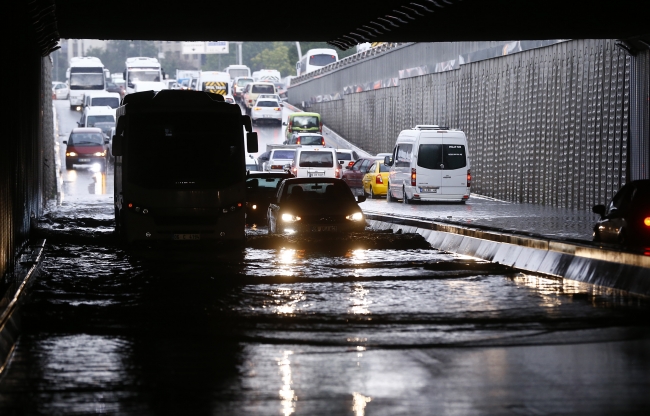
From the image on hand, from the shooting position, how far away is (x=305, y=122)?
72.0m

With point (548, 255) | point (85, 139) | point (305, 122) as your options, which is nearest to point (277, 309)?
point (548, 255)

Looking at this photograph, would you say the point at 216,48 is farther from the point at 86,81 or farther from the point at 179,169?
A: the point at 179,169

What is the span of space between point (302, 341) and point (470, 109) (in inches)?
1435

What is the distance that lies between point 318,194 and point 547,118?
1476 centimetres

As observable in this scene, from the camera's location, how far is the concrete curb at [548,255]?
14.6m

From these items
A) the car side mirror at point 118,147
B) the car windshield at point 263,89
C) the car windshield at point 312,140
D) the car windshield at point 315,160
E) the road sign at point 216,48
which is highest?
the road sign at point 216,48

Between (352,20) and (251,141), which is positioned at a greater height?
(352,20)

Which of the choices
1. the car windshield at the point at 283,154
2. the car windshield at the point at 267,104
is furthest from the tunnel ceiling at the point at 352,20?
the car windshield at the point at 267,104

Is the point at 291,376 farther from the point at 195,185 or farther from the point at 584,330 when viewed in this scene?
the point at 195,185

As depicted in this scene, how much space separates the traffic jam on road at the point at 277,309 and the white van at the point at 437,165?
5687 millimetres

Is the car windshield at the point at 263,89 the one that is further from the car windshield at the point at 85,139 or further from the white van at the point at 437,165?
the white van at the point at 437,165

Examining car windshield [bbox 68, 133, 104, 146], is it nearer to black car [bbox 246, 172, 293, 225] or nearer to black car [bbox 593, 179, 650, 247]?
black car [bbox 246, 172, 293, 225]

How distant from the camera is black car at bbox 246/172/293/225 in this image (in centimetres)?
3153

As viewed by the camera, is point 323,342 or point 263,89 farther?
point 263,89
